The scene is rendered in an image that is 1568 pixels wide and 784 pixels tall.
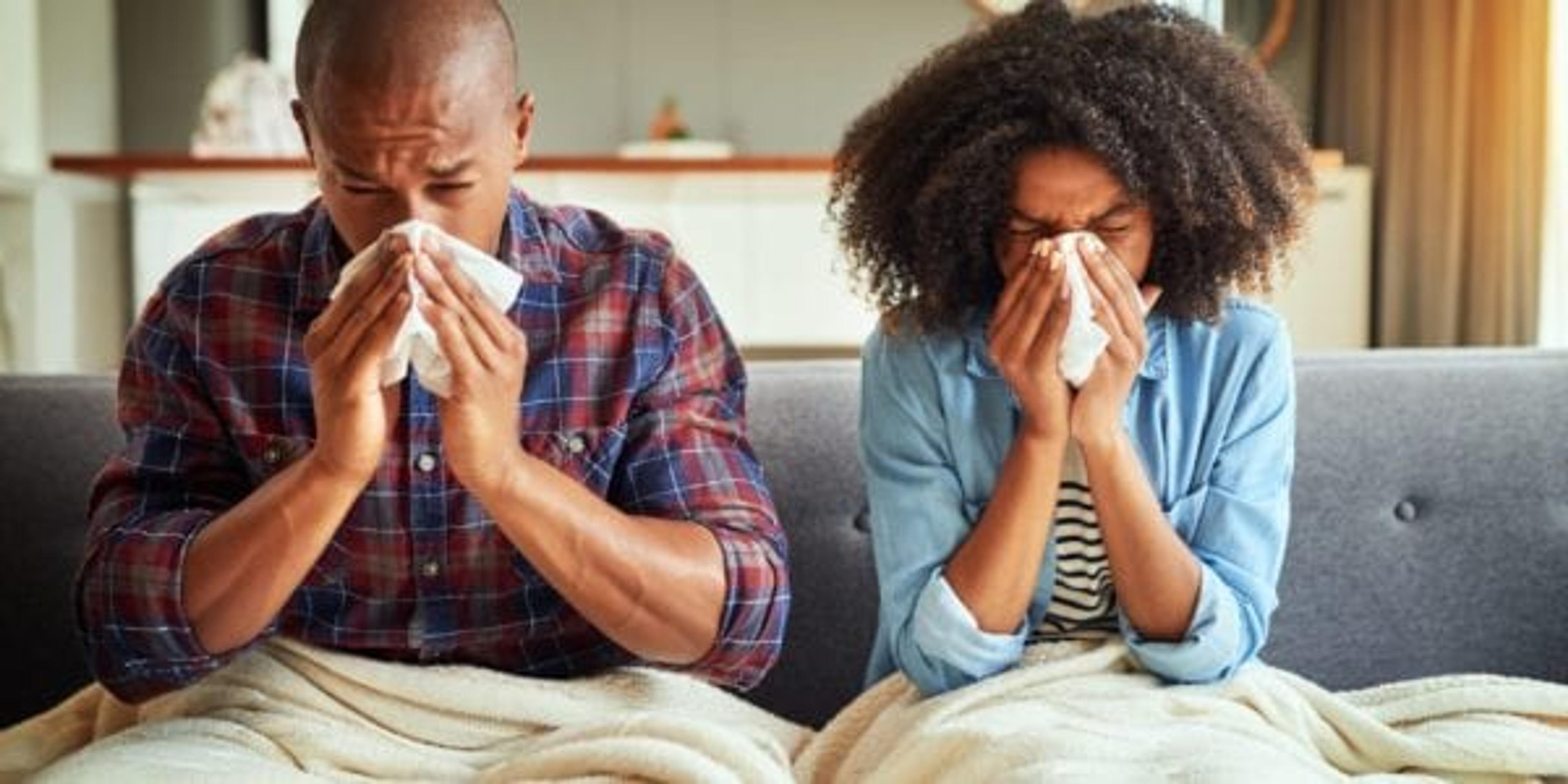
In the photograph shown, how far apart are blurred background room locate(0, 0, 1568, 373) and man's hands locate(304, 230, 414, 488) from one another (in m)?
2.29

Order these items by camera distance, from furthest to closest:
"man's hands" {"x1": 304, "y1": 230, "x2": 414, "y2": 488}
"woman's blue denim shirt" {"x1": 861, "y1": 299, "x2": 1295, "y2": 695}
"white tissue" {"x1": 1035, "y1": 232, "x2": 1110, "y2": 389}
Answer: "woman's blue denim shirt" {"x1": 861, "y1": 299, "x2": 1295, "y2": 695} → "white tissue" {"x1": 1035, "y1": 232, "x2": 1110, "y2": 389} → "man's hands" {"x1": 304, "y1": 230, "x2": 414, "y2": 488}

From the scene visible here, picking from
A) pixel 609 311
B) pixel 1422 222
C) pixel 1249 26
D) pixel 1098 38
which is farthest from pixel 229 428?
pixel 1249 26

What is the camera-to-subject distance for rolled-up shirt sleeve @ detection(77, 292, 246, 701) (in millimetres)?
1321

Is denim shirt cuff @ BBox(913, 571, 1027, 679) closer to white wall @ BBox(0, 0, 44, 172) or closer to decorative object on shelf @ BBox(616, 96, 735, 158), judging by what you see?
decorative object on shelf @ BBox(616, 96, 735, 158)

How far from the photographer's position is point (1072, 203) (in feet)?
4.64

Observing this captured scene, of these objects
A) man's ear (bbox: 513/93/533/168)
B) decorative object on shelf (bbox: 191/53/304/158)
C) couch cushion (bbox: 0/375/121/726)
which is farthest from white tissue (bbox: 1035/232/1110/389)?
decorative object on shelf (bbox: 191/53/304/158)

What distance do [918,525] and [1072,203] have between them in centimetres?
27

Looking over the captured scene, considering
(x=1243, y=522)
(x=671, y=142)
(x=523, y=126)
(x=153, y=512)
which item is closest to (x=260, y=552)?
(x=153, y=512)

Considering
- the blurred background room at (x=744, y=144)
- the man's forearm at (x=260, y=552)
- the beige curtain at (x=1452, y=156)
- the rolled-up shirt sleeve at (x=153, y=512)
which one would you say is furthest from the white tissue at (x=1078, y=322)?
the beige curtain at (x=1452, y=156)

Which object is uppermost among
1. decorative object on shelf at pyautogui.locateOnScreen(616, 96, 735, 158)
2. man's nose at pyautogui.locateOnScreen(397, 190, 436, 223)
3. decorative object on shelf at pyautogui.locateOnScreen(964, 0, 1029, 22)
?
decorative object on shelf at pyautogui.locateOnScreen(964, 0, 1029, 22)

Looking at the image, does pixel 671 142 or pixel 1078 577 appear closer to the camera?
pixel 1078 577

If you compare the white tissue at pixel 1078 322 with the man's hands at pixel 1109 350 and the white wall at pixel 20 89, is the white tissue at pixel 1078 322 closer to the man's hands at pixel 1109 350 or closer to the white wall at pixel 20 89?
the man's hands at pixel 1109 350

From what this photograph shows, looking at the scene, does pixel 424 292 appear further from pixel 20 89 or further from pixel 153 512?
Result: pixel 20 89

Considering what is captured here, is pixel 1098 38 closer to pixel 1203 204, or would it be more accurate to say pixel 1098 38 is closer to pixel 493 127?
pixel 1203 204
